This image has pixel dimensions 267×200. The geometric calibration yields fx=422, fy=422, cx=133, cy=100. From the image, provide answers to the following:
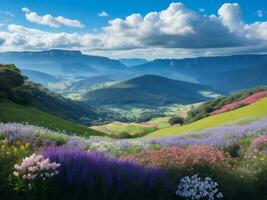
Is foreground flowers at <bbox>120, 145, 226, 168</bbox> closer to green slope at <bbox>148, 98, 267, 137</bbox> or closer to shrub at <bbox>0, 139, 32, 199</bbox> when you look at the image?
shrub at <bbox>0, 139, 32, 199</bbox>

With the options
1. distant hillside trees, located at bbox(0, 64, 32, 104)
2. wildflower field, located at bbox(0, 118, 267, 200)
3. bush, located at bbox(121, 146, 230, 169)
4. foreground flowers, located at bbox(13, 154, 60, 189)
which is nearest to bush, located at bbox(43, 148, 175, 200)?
wildflower field, located at bbox(0, 118, 267, 200)

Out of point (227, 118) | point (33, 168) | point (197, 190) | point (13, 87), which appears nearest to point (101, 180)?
point (33, 168)

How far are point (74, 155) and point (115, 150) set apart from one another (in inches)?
211

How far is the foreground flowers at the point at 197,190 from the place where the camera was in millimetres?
7652

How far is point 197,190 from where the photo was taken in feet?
25.6

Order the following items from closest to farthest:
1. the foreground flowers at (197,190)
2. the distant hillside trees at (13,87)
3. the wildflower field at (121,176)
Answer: the wildflower field at (121,176), the foreground flowers at (197,190), the distant hillside trees at (13,87)

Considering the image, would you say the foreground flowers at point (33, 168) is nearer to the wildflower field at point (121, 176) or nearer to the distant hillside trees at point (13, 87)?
the wildflower field at point (121, 176)

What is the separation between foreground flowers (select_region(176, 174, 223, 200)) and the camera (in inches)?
301

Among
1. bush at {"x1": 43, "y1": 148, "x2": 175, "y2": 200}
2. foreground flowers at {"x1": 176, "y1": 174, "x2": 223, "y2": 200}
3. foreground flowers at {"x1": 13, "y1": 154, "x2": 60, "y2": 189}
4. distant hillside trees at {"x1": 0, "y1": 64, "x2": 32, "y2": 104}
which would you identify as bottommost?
distant hillside trees at {"x1": 0, "y1": 64, "x2": 32, "y2": 104}

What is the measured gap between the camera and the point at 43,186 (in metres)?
6.34

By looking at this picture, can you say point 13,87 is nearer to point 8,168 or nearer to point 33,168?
point 8,168

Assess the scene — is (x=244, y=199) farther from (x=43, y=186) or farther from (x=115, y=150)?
(x=115, y=150)

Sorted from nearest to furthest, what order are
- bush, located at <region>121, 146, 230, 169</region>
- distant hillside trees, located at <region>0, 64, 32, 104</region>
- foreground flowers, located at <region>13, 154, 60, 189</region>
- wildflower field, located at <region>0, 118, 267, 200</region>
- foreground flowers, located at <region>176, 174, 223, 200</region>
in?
foreground flowers, located at <region>13, 154, 60, 189</region>, wildflower field, located at <region>0, 118, 267, 200</region>, foreground flowers, located at <region>176, 174, 223, 200</region>, bush, located at <region>121, 146, 230, 169</region>, distant hillside trees, located at <region>0, 64, 32, 104</region>

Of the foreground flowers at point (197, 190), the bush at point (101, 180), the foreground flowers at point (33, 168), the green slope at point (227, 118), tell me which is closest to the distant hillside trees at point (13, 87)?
the green slope at point (227, 118)
